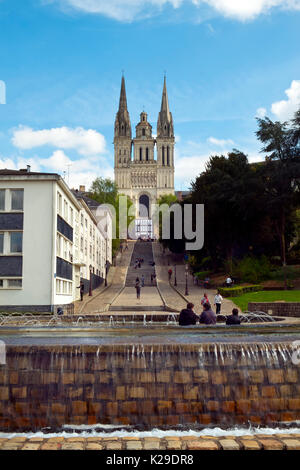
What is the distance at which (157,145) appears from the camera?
474 ft

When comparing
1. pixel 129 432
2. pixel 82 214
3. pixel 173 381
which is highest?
pixel 82 214

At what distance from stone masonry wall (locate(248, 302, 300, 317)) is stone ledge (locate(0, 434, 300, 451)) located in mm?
17662

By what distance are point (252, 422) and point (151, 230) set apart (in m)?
127

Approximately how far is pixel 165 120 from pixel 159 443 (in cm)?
14396

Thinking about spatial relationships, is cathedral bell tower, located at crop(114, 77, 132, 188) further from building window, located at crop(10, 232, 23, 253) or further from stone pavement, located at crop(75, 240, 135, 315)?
building window, located at crop(10, 232, 23, 253)

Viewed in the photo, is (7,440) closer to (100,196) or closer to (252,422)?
(252,422)

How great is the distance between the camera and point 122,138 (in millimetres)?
145250

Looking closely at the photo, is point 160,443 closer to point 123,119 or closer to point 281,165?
point 281,165

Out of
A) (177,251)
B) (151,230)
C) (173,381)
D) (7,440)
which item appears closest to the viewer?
(7,440)

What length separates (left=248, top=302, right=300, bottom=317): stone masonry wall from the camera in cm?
2406

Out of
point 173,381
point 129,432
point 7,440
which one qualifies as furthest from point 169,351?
point 7,440

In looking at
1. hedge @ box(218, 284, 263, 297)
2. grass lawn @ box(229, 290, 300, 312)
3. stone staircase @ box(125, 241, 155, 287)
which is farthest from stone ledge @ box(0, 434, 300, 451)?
stone staircase @ box(125, 241, 155, 287)

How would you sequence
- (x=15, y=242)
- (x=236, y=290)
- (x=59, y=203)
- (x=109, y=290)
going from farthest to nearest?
(x=109, y=290), (x=236, y=290), (x=59, y=203), (x=15, y=242)

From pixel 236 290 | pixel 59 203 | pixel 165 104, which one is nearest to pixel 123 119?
pixel 165 104
